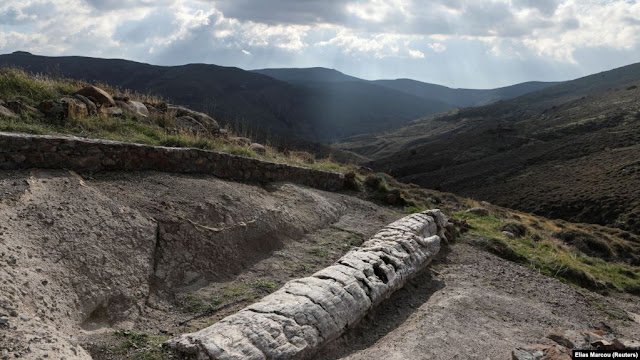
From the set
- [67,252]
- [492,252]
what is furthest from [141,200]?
[492,252]

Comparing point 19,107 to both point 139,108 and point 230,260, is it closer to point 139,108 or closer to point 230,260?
point 139,108

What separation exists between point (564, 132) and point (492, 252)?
57231 mm

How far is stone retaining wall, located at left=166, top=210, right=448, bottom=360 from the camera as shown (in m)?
5.30

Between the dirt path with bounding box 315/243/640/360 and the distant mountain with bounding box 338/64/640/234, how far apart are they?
28.0m

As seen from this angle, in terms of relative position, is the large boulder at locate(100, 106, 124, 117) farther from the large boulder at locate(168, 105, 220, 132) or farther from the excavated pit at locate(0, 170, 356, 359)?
the excavated pit at locate(0, 170, 356, 359)

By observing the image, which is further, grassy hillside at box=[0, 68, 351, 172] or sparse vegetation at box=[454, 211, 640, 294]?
sparse vegetation at box=[454, 211, 640, 294]

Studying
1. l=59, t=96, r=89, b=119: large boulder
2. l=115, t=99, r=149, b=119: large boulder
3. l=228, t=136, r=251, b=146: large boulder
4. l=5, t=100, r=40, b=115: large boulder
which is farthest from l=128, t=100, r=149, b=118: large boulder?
l=5, t=100, r=40, b=115: large boulder

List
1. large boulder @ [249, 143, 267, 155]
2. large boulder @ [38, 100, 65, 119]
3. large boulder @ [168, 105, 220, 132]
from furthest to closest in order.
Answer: large boulder @ [168, 105, 220, 132] → large boulder @ [249, 143, 267, 155] → large boulder @ [38, 100, 65, 119]

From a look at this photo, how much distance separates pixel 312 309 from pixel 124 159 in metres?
4.77

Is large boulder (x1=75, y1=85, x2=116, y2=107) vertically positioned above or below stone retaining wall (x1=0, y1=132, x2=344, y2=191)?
above

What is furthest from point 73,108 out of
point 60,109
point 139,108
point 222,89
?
point 222,89

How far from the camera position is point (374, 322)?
764 cm

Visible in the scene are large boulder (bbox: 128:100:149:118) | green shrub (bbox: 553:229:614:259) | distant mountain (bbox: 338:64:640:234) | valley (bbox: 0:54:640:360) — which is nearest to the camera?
valley (bbox: 0:54:640:360)

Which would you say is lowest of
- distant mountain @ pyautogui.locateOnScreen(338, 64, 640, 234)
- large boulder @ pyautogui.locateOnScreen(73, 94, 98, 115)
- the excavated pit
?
distant mountain @ pyautogui.locateOnScreen(338, 64, 640, 234)
